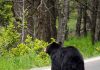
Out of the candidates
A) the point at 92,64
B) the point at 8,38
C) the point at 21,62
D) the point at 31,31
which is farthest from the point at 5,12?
the point at 92,64

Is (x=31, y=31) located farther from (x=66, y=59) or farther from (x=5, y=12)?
(x=66, y=59)

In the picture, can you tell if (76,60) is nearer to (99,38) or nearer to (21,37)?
(21,37)

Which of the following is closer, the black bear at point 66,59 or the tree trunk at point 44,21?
the black bear at point 66,59

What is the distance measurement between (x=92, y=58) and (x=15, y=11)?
13.2 ft

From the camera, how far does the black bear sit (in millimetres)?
8283

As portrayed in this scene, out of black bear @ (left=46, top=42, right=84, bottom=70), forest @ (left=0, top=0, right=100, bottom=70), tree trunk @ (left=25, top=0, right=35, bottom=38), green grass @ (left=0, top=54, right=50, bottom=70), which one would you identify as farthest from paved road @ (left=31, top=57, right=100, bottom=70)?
tree trunk @ (left=25, top=0, right=35, bottom=38)

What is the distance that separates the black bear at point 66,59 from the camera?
828 centimetres

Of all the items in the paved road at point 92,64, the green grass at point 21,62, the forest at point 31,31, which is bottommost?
the paved road at point 92,64

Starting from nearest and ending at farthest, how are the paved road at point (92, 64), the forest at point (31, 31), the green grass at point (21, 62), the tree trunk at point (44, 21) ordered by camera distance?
the green grass at point (21, 62)
the paved road at point (92, 64)
the forest at point (31, 31)
the tree trunk at point (44, 21)

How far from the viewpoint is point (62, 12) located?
14.0m

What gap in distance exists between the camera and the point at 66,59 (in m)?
8.36

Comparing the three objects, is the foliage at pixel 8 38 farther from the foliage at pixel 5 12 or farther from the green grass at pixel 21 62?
the foliage at pixel 5 12

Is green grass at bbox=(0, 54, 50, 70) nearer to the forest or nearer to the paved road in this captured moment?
the forest

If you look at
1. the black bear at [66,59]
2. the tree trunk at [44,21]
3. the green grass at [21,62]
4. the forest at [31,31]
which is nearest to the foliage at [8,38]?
the forest at [31,31]
